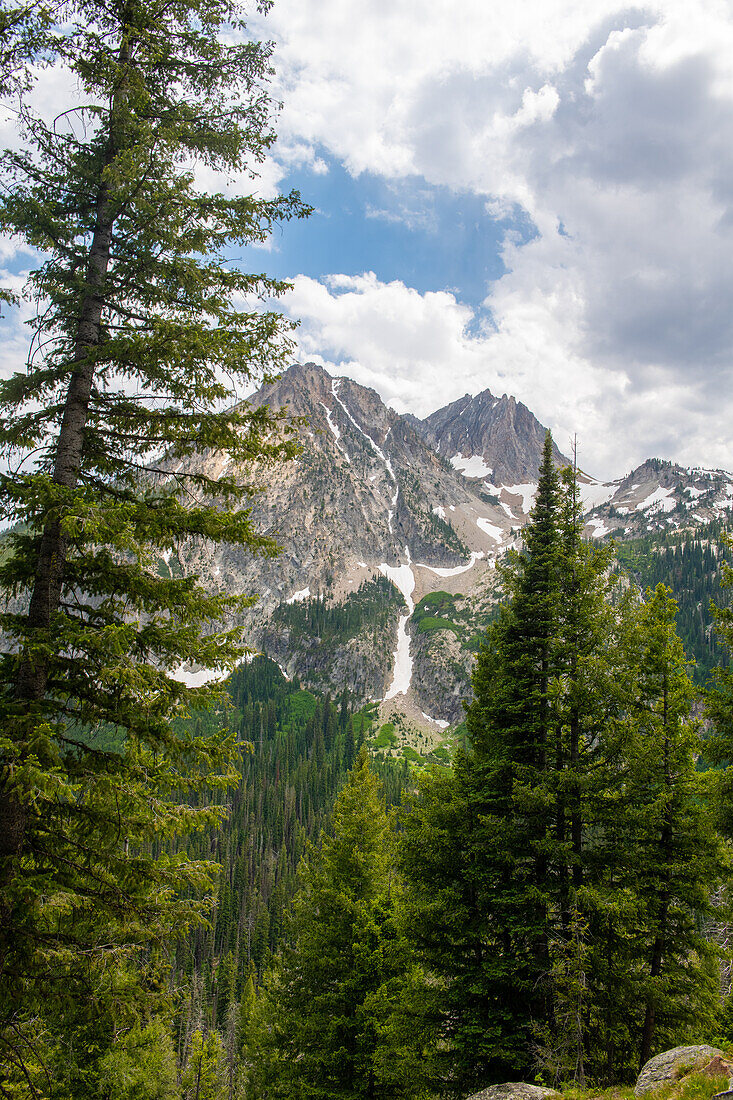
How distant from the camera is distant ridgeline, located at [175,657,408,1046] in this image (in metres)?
71.4

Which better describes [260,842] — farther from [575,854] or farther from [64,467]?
Answer: [64,467]

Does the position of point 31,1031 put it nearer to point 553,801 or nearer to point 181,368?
point 181,368

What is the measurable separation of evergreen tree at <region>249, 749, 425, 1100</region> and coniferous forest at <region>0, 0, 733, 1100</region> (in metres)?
0.09

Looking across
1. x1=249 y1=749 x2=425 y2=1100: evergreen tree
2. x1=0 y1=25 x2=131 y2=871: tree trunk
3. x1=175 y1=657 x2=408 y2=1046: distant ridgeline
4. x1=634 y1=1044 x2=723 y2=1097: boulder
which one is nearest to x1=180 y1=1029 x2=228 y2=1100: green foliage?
x1=175 y1=657 x2=408 y2=1046: distant ridgeline

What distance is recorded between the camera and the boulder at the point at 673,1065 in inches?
349

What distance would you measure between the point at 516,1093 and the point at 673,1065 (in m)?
2.70

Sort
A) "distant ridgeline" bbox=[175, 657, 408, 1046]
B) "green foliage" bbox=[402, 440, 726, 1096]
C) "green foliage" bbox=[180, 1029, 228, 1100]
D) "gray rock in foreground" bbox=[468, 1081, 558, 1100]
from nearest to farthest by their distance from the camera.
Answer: "gray rock in foreground" bbox=[468, 1081, 558, 1100]
"green foliage" bbox=[402, 440, 726, 1096]
"green foliage" bbox=[180, 1029, 228, 1100]
"distant ridgeline" bbox=[175, 657, 408, 1046]

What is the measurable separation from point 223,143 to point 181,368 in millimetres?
3854

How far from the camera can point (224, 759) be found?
279 inches

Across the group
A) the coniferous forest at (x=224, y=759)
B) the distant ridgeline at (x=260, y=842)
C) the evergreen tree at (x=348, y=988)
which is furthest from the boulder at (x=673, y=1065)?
the distant ridgeline at (x=260, y=842)

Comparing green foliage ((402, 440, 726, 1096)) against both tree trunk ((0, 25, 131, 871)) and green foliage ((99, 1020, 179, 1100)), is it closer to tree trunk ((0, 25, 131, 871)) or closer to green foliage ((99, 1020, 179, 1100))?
green foliage ((99, 1020, 179, 1100))

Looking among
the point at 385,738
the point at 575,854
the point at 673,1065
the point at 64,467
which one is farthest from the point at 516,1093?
the point at 385,738

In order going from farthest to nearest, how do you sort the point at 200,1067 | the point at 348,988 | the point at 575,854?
the point at 200,1067, the point at 348,988, the point at 575,854

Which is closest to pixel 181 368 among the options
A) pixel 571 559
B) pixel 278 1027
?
pixel 571 559
